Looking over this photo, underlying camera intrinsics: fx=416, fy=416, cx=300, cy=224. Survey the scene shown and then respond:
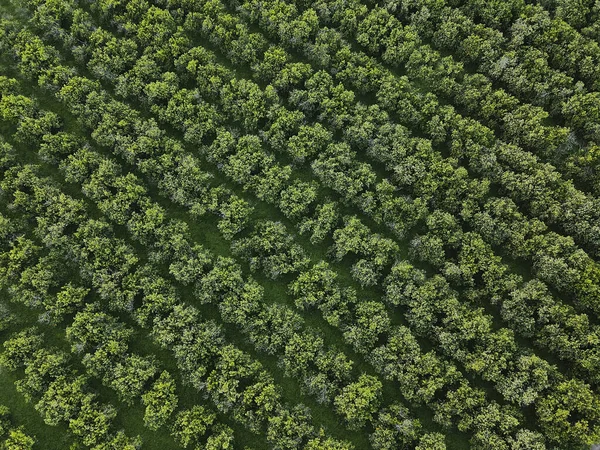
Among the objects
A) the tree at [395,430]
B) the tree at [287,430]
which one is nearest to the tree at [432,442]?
the tree at [395,430]

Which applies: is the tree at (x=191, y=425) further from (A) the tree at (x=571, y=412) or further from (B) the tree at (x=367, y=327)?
(A) the tree at (x=571, y=412)

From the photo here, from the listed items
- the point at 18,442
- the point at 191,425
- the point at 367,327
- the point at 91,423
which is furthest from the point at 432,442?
the point at 18,442

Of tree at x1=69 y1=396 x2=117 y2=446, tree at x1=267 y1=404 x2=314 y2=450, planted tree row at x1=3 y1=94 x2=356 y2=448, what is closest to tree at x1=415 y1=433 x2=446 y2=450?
planted tree row at x1=3 y1=94 x2=356 y2=448

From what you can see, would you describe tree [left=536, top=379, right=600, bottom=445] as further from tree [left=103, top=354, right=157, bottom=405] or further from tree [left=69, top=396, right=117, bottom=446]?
tree [left=69, top=396, right=117, bottom=446]

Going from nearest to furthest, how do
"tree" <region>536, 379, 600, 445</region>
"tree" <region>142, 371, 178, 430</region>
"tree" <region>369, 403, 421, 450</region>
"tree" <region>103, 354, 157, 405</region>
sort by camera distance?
"tree" <region>536, 379, 600, 445</region>
"tree" <region>142, 371, 178, 430</region>
"tree" <region>369, 403, 421, 450</region>
"tree" <region>103, 354, 157, 405</region>

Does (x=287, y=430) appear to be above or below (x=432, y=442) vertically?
below

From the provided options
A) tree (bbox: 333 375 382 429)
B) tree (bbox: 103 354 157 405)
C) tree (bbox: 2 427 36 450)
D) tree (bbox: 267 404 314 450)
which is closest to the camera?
tree (bbox: 2 427 36 450)

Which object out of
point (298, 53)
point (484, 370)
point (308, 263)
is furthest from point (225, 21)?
point (484, 370)

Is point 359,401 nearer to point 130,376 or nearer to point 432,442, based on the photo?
point 432,442
